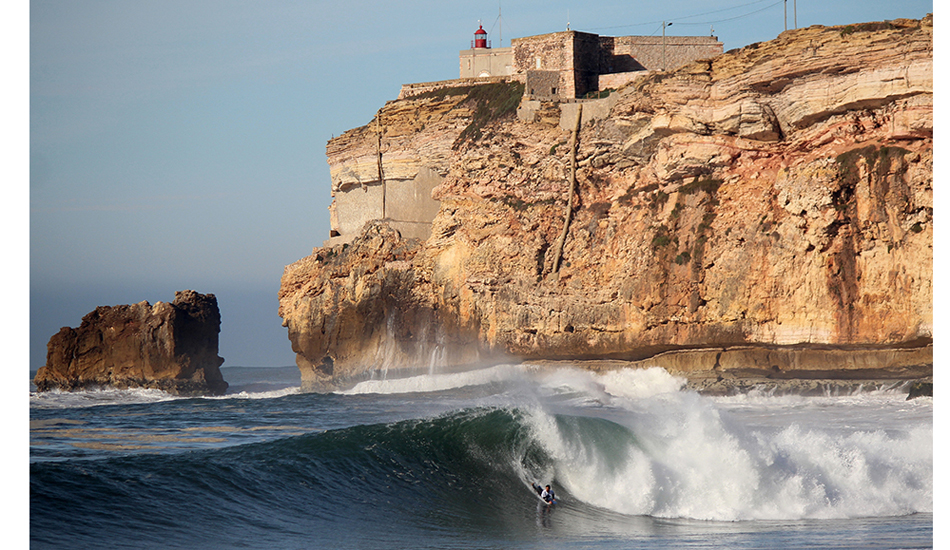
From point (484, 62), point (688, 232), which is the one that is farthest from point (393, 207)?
point (688, 232)

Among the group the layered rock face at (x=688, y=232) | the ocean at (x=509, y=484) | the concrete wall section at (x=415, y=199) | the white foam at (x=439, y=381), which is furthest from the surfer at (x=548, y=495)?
the concrete wall section at (x=415, y=199)

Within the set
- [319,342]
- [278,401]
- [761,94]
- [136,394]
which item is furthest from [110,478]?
[136,394]

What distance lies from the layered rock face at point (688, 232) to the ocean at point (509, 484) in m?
5.08

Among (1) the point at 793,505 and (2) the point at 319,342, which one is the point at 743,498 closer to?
(1) the point at 793,505

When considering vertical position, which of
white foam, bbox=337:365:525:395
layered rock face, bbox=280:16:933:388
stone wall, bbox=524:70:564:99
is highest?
stone wall, bbox=524:70:564:99

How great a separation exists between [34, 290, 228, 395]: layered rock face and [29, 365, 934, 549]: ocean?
2181 cm

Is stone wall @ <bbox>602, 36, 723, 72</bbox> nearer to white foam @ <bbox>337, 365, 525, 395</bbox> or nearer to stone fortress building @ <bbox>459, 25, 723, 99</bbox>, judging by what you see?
stone fortress building @ <bbox>459, 25, 723, 99</bbox>

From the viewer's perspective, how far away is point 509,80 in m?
34.3

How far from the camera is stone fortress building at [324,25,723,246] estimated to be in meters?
32.4

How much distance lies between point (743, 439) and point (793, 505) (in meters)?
1.67

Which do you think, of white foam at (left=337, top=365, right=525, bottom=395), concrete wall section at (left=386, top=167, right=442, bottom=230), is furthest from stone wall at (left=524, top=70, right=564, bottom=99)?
white foam at (left=337, top=365, right=525, bottom=395)
